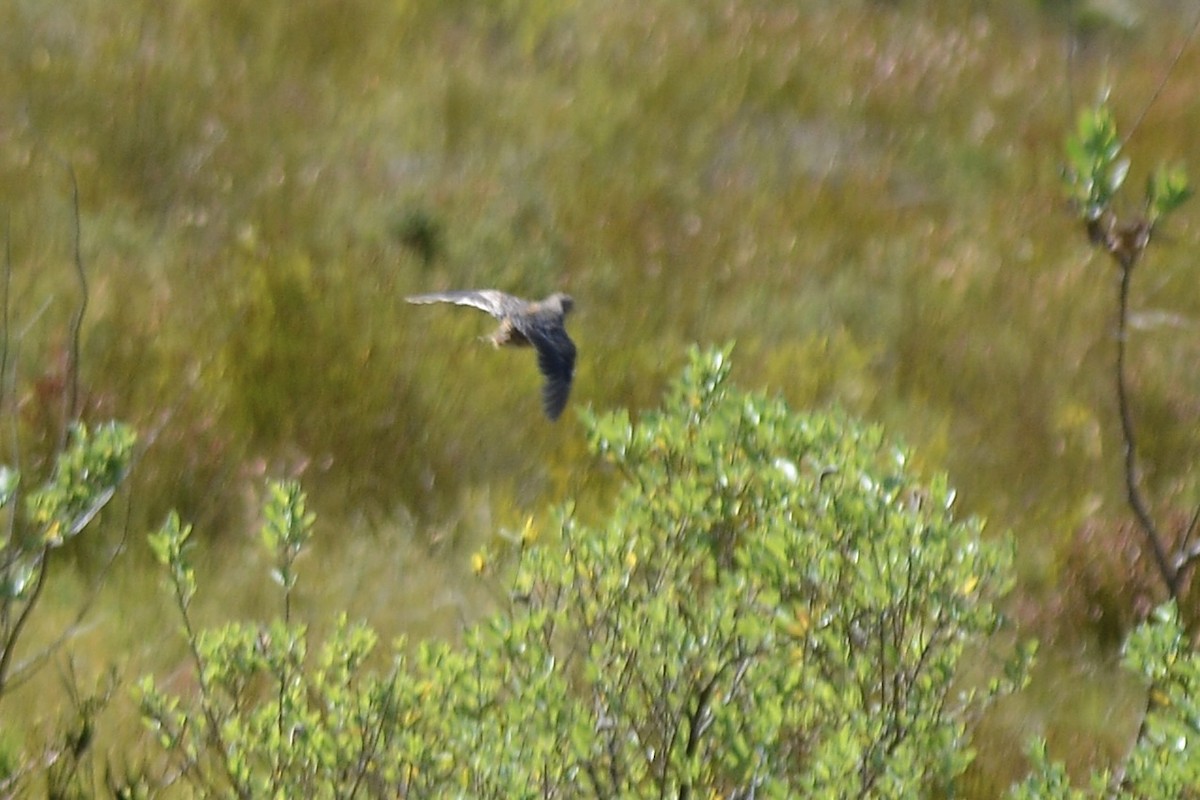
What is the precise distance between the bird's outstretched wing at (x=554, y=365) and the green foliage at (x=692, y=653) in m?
0.72

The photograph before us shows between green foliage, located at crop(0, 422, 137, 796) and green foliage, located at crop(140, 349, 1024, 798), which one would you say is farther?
green foliage, located at crop(0, 422, 137, 796)

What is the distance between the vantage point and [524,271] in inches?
224

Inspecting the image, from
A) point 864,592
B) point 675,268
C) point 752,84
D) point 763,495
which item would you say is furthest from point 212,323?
point 752,84

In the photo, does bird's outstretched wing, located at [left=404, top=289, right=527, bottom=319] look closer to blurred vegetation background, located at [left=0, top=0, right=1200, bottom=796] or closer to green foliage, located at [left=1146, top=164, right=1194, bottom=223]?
blurred vegetation background, located at [left=0, top=0, right=1200, bottom=796]

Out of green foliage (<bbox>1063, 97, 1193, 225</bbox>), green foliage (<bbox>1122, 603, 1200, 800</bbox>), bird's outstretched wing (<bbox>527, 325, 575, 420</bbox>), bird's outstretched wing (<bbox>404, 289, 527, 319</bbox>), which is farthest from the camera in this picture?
bird's outstretched wing (<bbox>404, 289, 527, 319</bbox>)

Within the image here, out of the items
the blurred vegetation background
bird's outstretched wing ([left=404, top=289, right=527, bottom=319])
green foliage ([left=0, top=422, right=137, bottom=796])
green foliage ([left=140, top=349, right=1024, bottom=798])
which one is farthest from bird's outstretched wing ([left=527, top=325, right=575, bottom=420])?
green foliage ([left=0, top=422, right=137, bottom=796])

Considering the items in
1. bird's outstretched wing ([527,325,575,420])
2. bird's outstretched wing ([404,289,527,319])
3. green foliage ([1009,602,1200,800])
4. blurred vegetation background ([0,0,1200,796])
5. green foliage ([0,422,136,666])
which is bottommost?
blurred vegetation background ([0,0,1200,796])

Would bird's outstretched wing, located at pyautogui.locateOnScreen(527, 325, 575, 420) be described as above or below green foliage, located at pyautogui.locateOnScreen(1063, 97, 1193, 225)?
below

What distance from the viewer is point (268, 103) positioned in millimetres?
6398

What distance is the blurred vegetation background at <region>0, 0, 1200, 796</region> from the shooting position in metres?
4.06

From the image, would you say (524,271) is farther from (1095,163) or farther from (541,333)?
(1095,163)

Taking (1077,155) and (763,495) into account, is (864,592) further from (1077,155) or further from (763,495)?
(1077,155)

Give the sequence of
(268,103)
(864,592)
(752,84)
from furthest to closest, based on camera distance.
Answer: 1. (752,84)
2. (268,103)
3. (864,592)

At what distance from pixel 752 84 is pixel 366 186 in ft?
8.77
